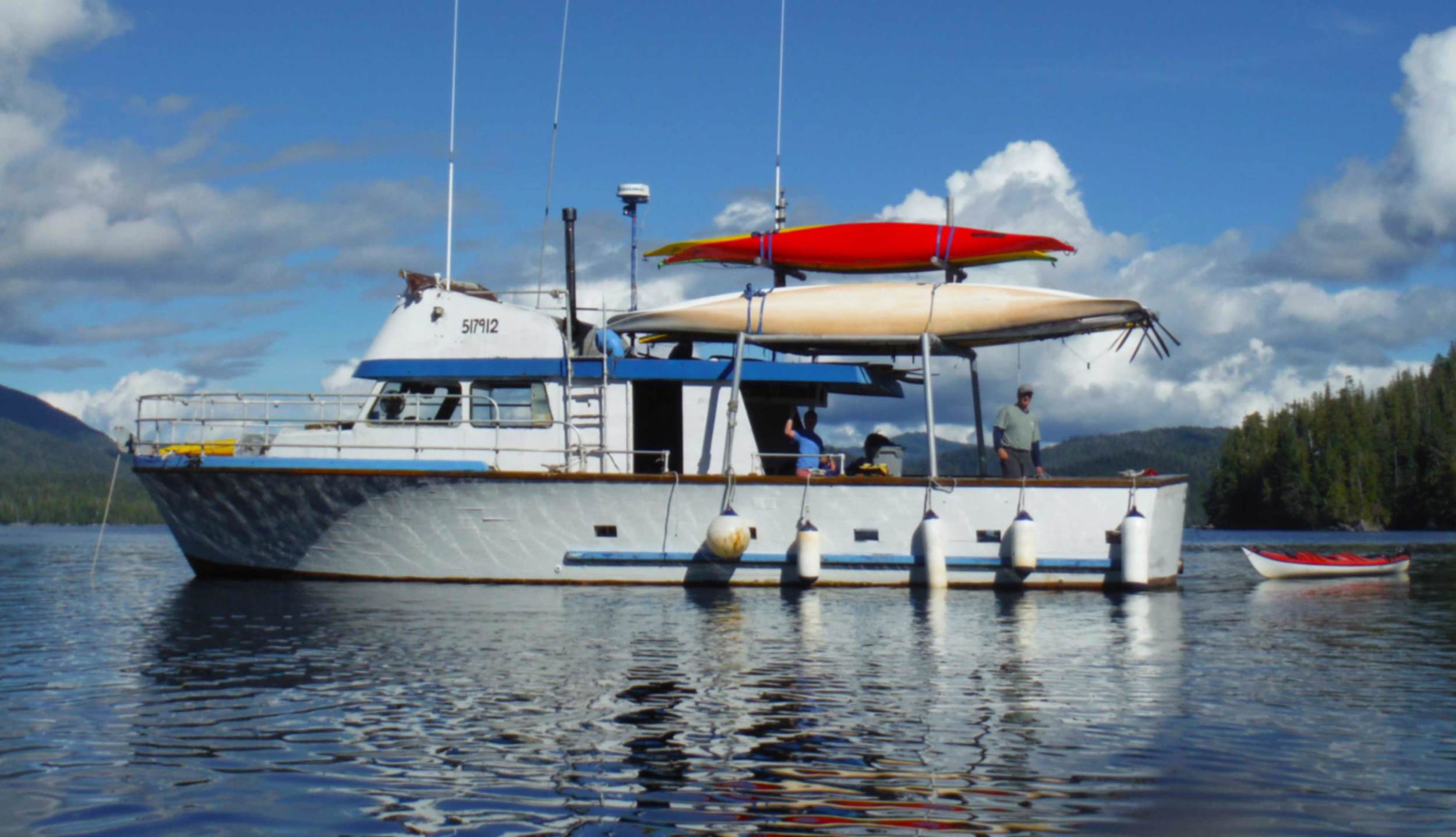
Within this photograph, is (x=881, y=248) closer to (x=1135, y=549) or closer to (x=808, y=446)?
(x=808, y=446)

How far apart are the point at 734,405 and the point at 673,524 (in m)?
1.89

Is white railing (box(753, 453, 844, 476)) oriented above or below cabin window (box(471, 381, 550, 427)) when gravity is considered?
below

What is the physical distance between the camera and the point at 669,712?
9102 mm

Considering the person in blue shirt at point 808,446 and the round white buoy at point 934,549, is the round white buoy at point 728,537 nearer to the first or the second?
the person in blue shirt at point 808,446

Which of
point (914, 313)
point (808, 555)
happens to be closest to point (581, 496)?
point (808, 555)

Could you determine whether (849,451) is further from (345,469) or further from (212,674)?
(212,674)

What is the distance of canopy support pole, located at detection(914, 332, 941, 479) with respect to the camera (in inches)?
742

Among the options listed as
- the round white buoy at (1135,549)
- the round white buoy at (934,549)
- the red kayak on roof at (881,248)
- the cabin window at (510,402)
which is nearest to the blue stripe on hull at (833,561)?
the round white buoy at (934,549)

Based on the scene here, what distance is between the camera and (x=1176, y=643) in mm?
13180

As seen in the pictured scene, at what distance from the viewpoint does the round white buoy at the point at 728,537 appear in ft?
60.1

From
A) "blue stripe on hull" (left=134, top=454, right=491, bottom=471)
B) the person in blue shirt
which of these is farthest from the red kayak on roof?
"blue stripe on hull" (left=134, top=454, right=491, bottom=471)

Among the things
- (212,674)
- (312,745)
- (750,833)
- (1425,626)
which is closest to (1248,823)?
(750,833)

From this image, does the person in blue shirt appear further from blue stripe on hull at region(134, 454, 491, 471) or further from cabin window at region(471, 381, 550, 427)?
blue stripe on hull at region(134, 454, 491, 471)

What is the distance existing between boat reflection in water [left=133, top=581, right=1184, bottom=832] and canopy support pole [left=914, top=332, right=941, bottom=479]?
A: 3.35 meters
